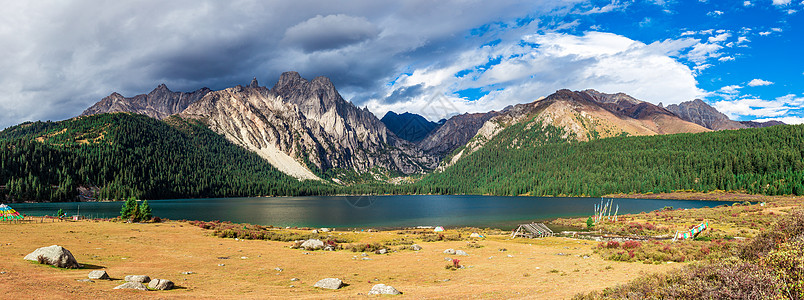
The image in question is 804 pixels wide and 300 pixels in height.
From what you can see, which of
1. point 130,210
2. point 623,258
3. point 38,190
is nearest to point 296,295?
point 623,258

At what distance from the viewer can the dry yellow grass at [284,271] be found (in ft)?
61.0

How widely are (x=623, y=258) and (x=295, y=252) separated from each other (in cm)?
3043

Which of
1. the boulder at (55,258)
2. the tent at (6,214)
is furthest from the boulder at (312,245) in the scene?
the tent at (6,214)

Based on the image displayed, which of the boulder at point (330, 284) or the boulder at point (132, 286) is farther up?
the boulder at point (132, 286)

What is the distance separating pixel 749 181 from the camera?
623 feet

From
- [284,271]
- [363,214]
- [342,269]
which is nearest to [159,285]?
[284,271]

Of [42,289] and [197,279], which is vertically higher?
[42,289]

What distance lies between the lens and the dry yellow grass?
18.6 m

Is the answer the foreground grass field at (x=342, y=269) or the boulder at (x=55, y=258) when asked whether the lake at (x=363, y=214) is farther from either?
the boulder at (x=55, y=258)

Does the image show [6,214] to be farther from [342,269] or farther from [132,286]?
[342,269]

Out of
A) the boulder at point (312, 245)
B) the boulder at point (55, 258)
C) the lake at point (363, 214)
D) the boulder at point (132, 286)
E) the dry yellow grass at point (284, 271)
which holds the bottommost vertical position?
the lake at point (363, 214)

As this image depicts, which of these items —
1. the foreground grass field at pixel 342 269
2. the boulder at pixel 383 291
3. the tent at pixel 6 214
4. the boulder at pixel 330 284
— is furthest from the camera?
the tent at pixel 6 214

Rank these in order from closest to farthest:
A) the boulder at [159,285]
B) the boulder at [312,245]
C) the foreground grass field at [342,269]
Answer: the foreground grass field at [342,269], the boulder at [159,285], the boulder at [312,245]

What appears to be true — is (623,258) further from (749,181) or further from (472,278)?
(749,181)
